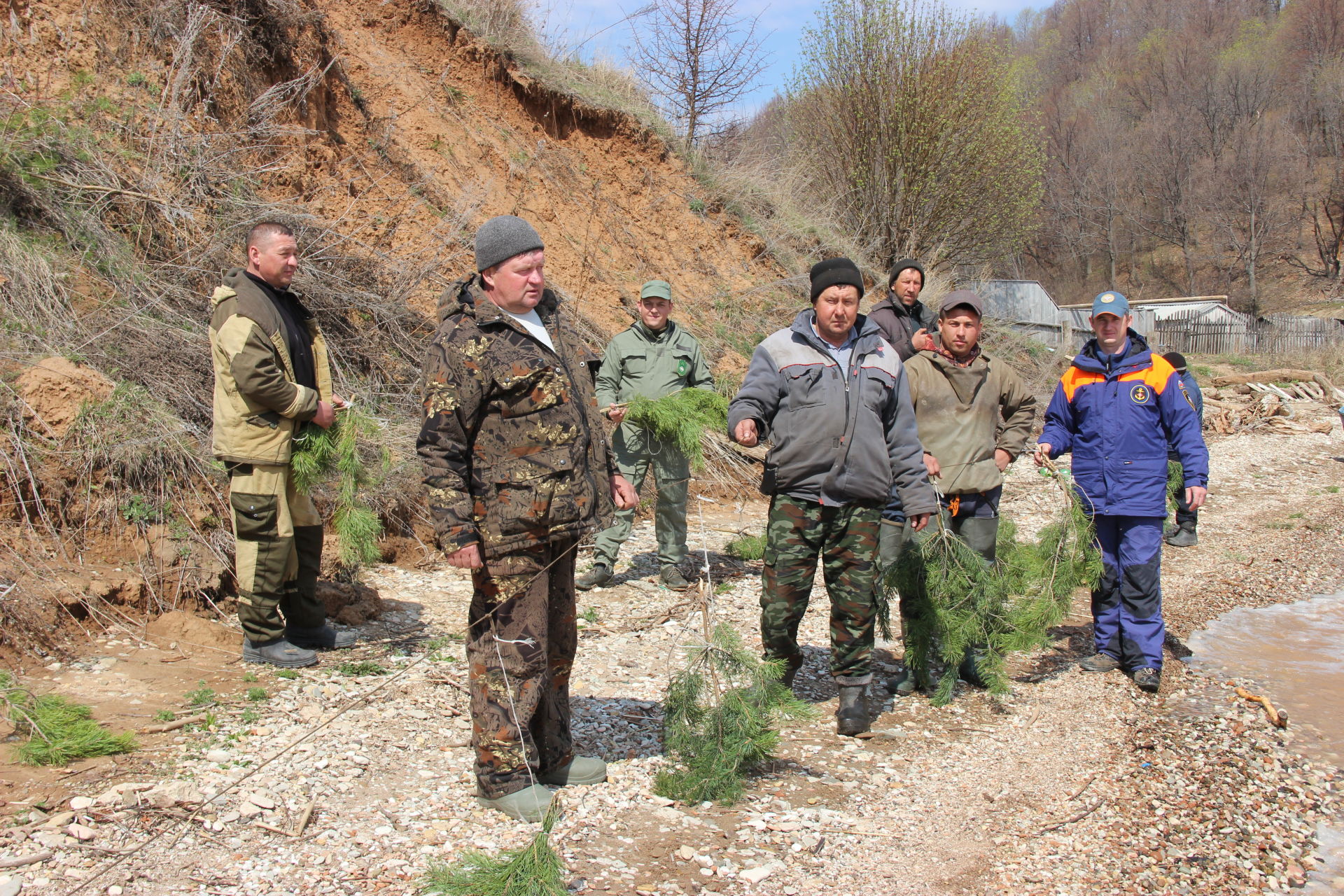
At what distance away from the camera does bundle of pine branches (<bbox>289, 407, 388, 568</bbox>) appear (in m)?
4.77

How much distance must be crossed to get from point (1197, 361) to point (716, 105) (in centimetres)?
1719

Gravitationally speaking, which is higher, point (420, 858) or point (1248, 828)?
point (420, 858)

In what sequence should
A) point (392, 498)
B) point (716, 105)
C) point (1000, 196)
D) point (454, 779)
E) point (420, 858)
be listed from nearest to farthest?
point (420, 858)
point (454, 779)
point (392, 498)
point (716, 105)
point (1000, 196)

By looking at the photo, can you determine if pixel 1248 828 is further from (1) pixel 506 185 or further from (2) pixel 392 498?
(1) pixel 506 185

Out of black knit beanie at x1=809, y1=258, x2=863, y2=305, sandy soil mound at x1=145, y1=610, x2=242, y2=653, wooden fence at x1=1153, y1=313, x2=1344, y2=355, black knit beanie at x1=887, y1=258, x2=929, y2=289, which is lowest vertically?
sandy soil mound at x1=145, y1=610, x2=242, y2=653

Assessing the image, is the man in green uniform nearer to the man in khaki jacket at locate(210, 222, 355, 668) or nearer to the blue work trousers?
the man in khaki jacket at locate(210, 222, 355, 668)

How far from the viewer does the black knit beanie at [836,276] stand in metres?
4.20

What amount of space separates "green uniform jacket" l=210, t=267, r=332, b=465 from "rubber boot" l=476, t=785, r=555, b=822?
89.4 inches

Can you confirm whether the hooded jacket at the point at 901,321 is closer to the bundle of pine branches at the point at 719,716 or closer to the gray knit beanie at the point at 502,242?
the bundle of pine branches at the point at 719,716

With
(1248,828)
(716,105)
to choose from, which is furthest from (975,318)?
(716,105)

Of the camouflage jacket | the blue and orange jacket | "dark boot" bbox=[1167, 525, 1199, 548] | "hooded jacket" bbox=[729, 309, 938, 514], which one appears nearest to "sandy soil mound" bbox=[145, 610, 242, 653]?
the camouflage jacket

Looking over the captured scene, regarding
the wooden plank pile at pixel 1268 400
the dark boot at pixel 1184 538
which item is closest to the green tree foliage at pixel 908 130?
the wooden plank pile at pixel 1268 400

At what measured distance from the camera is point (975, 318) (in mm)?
4914

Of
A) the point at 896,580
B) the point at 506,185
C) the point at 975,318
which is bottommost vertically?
the point at 896,580
